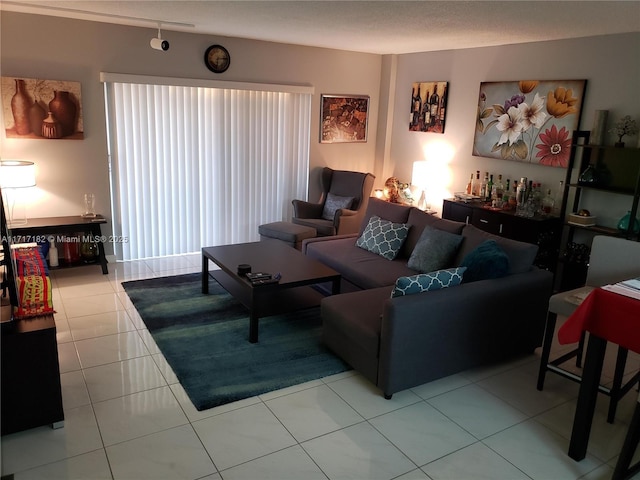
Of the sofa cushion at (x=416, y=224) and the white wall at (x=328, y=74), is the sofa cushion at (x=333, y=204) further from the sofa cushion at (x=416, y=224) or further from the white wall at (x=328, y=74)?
the sofa cushion at (x=416, y=224)

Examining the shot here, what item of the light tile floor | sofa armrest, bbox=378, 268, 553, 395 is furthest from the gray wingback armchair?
the light tile floor

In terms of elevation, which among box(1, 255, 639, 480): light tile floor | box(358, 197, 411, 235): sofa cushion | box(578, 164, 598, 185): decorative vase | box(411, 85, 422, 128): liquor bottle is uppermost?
box(411, 85, 422, 128): liquor bottle

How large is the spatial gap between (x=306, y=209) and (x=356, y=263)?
77.2 inches

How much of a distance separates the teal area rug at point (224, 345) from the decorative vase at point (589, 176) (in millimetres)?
2672

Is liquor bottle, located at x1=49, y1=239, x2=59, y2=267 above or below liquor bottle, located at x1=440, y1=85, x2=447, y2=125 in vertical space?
below

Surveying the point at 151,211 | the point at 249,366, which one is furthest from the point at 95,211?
the point at 249,366

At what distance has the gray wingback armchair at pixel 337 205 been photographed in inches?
228

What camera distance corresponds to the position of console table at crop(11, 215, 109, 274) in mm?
4652

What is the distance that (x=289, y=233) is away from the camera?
541 cm

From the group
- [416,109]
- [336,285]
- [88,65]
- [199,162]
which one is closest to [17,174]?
[88,65]

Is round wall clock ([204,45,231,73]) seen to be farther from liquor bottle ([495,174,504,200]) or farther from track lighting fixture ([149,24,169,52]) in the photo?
liquor bottle ([495,174,504,200])

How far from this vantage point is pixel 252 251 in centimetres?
460

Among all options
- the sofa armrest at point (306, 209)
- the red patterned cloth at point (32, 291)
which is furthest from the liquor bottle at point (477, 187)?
the red patterned cloth at point (32, 291)

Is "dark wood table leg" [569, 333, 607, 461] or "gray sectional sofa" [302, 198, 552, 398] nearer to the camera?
"dark wood table leg" [569, 333, 607, 461]
